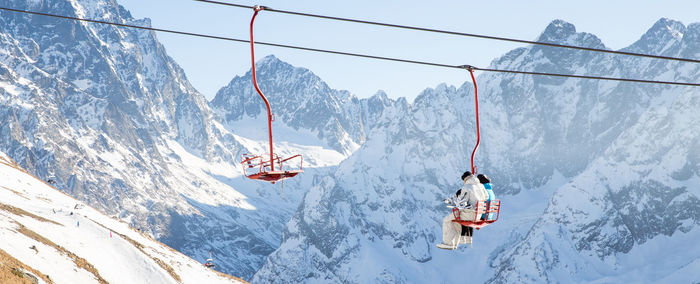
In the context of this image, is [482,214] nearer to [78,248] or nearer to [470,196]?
[470,196]

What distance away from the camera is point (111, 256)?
66.1 metres

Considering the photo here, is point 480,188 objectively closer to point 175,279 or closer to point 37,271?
point 37,271

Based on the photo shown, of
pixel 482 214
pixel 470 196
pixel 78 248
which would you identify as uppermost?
pixel 470 196

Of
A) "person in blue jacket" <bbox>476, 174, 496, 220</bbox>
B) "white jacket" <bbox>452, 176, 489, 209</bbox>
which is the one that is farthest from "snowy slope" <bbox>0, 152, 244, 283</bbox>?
"person in blue jacket" <bbox>476, 174, 496, 220</bbox>

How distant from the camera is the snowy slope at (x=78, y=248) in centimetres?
5572

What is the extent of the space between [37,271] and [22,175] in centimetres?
5463

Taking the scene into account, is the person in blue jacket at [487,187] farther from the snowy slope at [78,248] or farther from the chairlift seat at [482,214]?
the snowy slope at [78,248]

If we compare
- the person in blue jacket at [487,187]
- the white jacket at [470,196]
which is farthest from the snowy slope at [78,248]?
the person in blue jacket at [487,187]

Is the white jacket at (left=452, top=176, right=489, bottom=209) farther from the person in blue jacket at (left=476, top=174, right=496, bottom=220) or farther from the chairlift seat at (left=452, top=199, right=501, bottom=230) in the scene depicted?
the person in blue jacket at (left=476, top=174, right=496, bottom=220)

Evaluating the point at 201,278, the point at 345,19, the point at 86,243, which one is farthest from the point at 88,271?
the point at 345,19

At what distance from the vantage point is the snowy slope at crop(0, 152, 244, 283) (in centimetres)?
5572

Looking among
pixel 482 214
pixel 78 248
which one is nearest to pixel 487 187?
pixel 482 214

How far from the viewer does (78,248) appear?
64.0 meters

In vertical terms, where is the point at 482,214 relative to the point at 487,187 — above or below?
below
